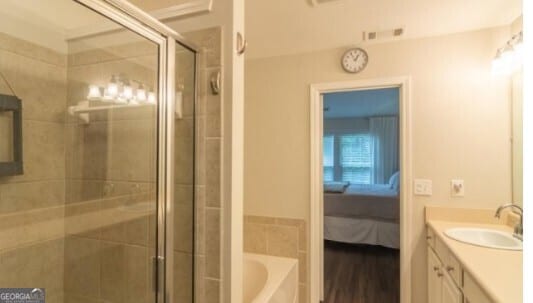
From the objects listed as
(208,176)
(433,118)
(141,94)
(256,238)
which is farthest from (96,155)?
(433,118)

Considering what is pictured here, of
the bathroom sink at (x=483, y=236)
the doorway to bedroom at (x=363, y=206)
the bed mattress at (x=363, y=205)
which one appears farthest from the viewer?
the bed mattress at (x=363, y=205)

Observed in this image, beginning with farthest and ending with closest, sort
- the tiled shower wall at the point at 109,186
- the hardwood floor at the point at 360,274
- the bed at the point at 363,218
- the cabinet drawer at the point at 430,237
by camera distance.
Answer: the bed at the point at 363,218, the hardwood floor at the point at 360,274, the cabinet drawer at the point at 430,237, the tiled shower wall at the point at 109,186

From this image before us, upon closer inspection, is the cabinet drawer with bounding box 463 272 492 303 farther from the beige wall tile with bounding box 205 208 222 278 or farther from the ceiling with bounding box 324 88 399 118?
the ceiling with bounding box 324 88 399 118

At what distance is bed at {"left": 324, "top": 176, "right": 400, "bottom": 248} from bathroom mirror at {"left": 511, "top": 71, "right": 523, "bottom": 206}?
1626 mm

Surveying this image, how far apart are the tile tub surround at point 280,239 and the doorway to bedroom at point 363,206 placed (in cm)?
44

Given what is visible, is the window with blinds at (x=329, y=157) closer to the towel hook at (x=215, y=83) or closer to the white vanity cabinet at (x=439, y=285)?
the white vanity cabinet at (x=439, y=285)

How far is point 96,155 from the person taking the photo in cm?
155

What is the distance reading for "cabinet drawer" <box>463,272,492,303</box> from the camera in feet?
3.81

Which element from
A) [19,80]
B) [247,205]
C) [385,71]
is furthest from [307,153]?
[19,80]

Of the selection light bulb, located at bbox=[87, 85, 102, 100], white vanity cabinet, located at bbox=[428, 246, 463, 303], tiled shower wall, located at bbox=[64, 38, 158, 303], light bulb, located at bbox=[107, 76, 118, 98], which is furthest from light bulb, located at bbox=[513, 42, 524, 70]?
light bulb, located at bbox=[87, 85, 102, 100]

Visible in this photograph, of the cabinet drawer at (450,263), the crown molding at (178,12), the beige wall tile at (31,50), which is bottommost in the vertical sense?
the cabinet drawer at (450,263)

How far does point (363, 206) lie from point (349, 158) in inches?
131

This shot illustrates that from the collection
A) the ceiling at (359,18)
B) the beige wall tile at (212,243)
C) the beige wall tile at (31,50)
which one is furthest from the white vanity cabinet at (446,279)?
the beige wall tile at (31,50)

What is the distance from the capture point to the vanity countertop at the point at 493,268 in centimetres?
105
